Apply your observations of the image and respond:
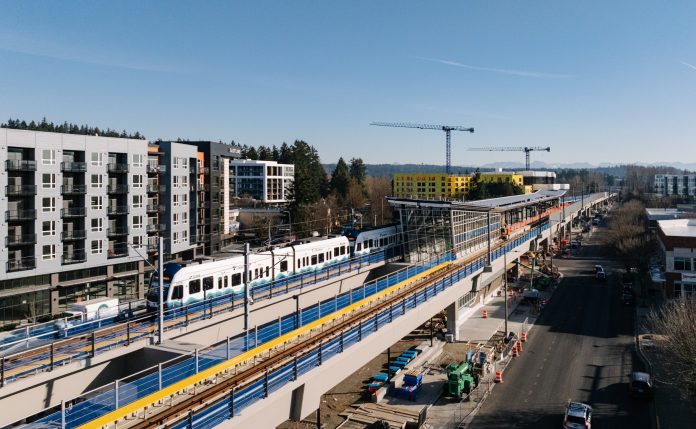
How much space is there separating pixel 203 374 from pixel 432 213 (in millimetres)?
32715

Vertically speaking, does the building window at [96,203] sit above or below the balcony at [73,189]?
below

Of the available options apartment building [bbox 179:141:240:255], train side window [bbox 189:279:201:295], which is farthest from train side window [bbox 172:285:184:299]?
apartment building [bbox 179:141:240:255]

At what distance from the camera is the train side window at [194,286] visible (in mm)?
27491

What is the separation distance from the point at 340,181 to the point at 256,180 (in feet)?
69.7

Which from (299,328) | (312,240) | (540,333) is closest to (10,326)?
(312,240)

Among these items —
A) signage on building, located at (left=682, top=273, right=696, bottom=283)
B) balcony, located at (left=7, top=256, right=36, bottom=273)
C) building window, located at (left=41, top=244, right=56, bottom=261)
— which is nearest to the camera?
balcony, located at (left=7, top=256, right=36, bottom=273)

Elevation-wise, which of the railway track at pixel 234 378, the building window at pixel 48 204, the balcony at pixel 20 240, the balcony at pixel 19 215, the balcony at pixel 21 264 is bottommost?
the railway track at pixel 234 378

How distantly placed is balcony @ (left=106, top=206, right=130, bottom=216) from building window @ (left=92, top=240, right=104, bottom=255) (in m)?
2.70

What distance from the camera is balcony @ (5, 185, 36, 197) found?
39.6 meters

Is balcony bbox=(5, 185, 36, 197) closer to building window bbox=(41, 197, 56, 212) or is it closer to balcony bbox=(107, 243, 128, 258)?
building window bbox=(41, 197, 56, 212)

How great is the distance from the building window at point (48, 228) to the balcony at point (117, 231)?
4701mm

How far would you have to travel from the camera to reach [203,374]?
16500 mm

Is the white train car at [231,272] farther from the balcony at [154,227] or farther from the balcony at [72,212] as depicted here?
the balcony at [72,212]

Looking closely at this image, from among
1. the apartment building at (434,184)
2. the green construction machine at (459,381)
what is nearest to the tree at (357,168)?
the apartment building at (434,184)
